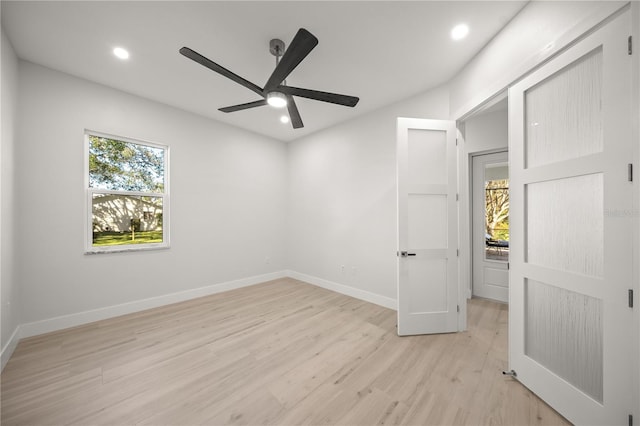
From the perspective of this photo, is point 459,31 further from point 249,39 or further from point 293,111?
point 249,39

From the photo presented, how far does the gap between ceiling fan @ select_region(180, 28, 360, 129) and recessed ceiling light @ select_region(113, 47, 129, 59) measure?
→ 1.16m

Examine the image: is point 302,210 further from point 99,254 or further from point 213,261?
point 99,254

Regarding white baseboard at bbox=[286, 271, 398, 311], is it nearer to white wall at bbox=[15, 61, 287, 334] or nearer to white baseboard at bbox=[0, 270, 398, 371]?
white baseboard at bbox=[0, 270, 398, 371]

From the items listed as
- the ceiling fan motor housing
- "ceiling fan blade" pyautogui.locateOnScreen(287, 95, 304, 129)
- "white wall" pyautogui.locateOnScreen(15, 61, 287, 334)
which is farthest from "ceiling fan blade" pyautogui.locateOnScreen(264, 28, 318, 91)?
"white wall" pyautogui.locateOnScreen(15, 61, 287, 334)

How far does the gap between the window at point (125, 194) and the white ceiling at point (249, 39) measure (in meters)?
0.81

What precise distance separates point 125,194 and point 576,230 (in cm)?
466

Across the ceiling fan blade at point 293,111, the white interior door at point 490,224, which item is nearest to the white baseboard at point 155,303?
the white interior door at point 490,224

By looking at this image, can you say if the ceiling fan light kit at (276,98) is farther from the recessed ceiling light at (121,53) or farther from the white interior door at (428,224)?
the recessed ceiling light at (121,53)

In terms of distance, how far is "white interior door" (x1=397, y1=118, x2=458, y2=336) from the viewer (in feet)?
8.57

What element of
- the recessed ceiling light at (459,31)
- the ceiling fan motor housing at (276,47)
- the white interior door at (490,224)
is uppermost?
the recessed ceiling light at (459,31)

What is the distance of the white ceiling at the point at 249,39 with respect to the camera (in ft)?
6.08

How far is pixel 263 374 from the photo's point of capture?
1.94 m

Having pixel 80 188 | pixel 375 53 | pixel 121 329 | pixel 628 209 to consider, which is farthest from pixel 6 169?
pixel 628 209

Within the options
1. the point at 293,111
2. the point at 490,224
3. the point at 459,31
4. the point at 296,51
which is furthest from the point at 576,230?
the point at 490,224
